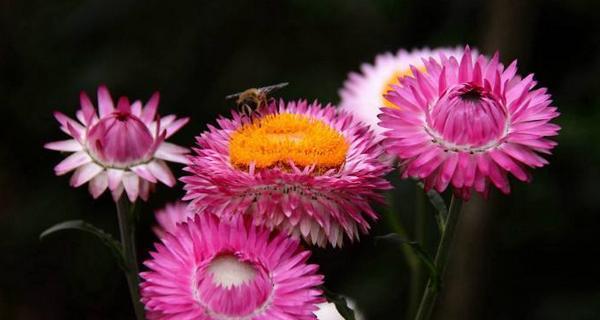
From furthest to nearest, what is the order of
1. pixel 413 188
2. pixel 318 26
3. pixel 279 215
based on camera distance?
1. pixel 318 26
2. pixel 413 188
3. pixel 279 215

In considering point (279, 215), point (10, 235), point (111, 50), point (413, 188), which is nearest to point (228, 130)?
point (279, 215)

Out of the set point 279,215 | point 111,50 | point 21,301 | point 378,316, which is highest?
point 111,50

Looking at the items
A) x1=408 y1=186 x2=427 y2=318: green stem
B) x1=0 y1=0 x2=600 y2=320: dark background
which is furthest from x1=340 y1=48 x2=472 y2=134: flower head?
x1=0 y1=0 x2=600 y2=320: dark background

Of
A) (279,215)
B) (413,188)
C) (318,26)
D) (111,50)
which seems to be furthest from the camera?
(318,26)

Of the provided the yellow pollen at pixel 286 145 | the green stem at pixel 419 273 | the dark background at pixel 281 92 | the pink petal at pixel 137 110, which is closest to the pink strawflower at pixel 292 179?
the yellow pollen at pixel 286 145

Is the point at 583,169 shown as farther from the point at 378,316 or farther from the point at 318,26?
the point at 318,26

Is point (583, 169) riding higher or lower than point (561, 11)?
lower
